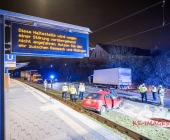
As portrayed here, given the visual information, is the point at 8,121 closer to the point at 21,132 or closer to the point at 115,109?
the point at 21,132

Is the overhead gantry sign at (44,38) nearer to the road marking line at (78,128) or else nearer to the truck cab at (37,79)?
→ the road marking line at (78,128)

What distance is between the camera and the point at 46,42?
5.87 m

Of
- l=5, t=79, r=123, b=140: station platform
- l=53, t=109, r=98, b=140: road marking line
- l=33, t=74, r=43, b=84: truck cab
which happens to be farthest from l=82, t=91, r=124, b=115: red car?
l=33, t=74, r=43, b=84: truck cab

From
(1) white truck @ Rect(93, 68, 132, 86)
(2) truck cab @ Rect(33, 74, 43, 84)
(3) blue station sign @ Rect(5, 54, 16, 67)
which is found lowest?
(2) truck cab @ Rect(33, 74, 43, 84)

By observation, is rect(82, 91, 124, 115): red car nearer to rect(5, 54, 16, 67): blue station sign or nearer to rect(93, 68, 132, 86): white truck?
rect(5, 54, 16, 67): blue station sign

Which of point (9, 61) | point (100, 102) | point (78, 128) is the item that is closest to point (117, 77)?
point (100, 102)

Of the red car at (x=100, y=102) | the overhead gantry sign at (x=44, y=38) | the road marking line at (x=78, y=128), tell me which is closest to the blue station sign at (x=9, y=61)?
the overhead gantry sign at (x=44, y=38)

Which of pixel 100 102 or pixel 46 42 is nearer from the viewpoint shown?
pixel 46 42

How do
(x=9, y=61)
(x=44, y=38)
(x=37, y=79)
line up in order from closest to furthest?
(x=44, y=38), (x=9, y=61), (x=37, y=79)

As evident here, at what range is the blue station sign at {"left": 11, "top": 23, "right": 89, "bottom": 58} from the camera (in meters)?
5.27

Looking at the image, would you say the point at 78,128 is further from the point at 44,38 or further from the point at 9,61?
the point at 9,61

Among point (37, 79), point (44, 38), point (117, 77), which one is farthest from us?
point (37, 79)

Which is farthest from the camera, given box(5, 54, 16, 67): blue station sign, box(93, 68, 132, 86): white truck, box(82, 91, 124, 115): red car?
box(93, 68, 132, 86): white truck

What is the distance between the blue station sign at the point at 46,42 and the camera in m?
5.27
